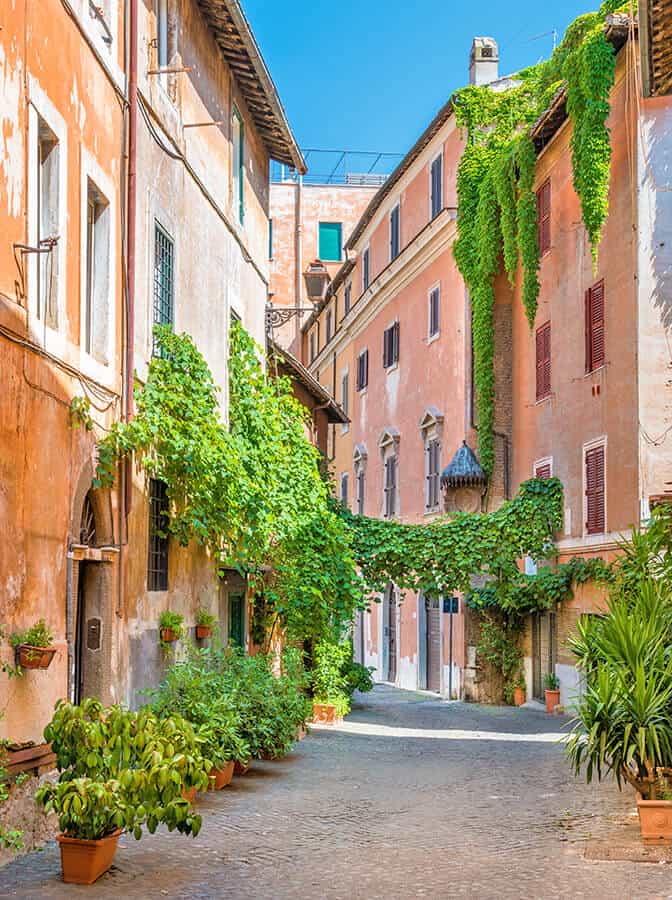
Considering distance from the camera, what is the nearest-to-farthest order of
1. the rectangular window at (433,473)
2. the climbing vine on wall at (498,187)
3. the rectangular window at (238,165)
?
1. the rectangular window at (238,165)
2. the climbing vine on wall at (498,187)
3. the rectangular window at (433,473)

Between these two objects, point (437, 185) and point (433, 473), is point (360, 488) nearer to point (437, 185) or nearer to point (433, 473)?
point (433, 473)

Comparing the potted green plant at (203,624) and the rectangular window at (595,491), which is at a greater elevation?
the rectangular window at (595,491)

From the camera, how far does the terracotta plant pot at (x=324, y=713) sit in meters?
21.0

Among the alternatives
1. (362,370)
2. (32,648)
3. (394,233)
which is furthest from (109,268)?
(362,370)

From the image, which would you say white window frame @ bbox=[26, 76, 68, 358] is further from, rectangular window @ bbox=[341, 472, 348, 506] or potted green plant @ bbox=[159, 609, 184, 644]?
rectangular window @ bbox=[341, 472, 348, 506]

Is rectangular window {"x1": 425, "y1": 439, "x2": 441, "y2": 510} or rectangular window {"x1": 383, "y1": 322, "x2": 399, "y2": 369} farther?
rectangular window {"x1": 383, "y1": 322, "x2": 399, "y2": 369}

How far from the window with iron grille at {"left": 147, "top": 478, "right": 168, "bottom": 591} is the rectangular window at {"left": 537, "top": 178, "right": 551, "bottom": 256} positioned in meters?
13.0

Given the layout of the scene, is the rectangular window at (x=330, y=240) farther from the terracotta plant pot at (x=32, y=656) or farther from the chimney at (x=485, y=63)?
the terracotta plant pot at (x=32, y=656)

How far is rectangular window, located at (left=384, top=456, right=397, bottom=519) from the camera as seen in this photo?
3422 cm

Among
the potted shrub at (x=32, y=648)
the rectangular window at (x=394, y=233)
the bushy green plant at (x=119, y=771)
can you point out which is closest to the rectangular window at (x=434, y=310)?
the rectangular window at (x=394, y=233)

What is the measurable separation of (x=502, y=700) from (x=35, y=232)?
19.1 metres

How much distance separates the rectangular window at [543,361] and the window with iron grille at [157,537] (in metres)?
12.2

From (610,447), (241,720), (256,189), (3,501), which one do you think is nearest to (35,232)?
(3,501)

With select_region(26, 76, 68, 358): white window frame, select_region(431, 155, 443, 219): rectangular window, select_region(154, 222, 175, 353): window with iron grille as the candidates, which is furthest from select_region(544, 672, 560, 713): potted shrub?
select_region(26, 76, 68, 358): white window frame
